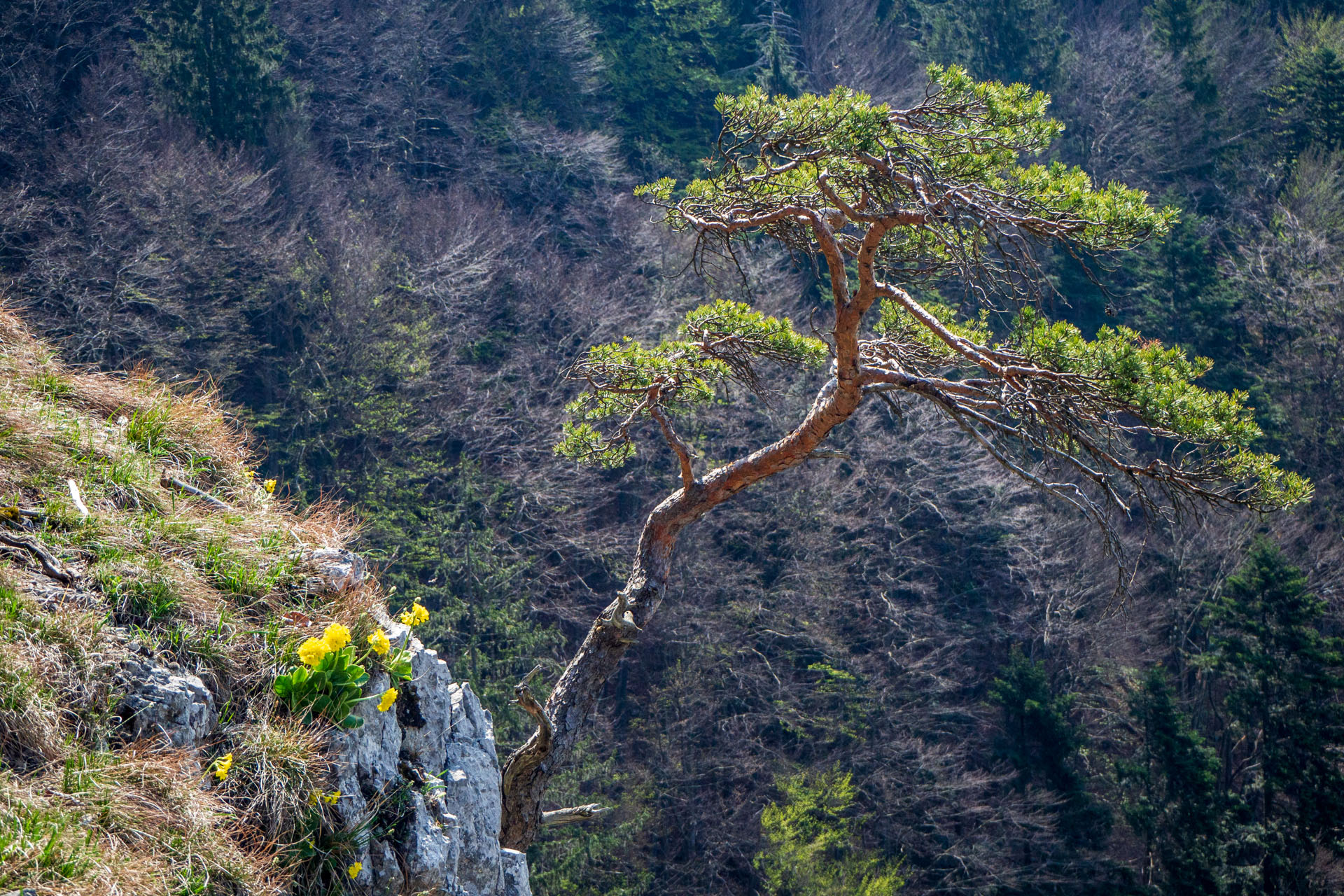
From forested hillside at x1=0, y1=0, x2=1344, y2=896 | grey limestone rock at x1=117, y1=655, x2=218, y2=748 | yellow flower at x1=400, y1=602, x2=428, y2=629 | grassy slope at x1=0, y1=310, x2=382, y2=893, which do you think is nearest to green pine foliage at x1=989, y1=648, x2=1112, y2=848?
forested hillside at x1=0, y1=0, x2=1344, y2=896

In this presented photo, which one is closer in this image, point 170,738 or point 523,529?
point 170,738

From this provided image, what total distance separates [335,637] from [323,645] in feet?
0.16

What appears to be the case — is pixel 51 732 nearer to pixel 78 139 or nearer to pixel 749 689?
pixel 749 689

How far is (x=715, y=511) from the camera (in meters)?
17.1

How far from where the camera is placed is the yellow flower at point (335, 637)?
2.99 meters

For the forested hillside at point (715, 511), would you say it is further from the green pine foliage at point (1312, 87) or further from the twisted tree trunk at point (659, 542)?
the twisted tree trunk at point (659, 542)

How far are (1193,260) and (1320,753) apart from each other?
11.4 meters

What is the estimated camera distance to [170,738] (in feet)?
9.09

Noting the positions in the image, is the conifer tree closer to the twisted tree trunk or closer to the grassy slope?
the twisted tree trunk

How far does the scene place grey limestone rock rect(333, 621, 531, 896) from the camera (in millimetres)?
3037

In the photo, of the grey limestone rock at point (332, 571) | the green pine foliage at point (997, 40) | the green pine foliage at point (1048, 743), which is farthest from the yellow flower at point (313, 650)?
the green pine foliage at point (997, 40)

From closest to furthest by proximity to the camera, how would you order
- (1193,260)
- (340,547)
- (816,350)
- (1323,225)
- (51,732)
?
(51,732), (340,547), (816,350), (1323,225), (1193,260)

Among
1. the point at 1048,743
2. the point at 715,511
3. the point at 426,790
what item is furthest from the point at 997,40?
the point at 426,790

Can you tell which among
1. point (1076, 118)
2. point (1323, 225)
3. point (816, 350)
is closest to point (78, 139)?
point (816, 350)
